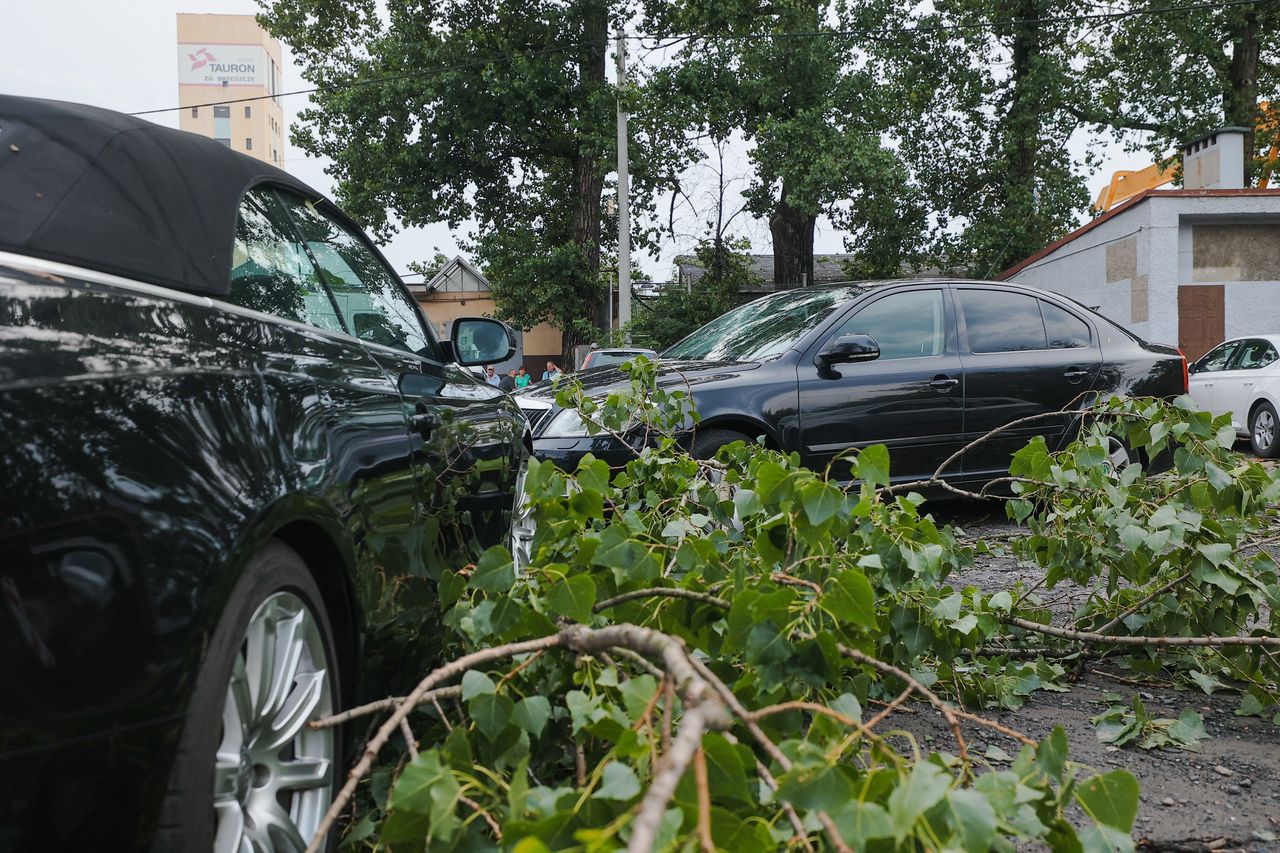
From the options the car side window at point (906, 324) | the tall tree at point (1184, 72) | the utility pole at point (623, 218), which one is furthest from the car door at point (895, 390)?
the tall tree at point (1184, 72)

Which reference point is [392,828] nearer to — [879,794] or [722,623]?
[879,794]

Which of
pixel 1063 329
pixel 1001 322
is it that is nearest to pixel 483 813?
pixel 1001 322

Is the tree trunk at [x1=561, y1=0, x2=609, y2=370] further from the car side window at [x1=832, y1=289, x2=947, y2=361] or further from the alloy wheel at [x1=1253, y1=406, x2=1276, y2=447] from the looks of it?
the car side window at [x1=832, y1=289, x2=947, y2=361]

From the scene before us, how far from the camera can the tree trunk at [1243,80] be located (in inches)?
1065

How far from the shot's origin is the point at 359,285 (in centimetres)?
301

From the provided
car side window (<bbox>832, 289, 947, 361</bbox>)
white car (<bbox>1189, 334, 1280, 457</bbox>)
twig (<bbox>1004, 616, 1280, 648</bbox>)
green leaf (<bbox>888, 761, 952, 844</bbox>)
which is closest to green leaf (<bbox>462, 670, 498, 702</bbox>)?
green leaf (<bbox>888, 761, 952, 844</bbox>)

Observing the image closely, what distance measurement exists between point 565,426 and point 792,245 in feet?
71.3

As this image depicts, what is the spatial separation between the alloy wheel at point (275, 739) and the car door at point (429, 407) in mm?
629

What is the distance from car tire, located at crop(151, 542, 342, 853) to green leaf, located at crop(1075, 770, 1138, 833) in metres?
1.25

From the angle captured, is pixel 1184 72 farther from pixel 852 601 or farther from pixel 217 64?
pixel 217 64

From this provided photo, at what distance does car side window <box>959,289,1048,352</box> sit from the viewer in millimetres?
7051

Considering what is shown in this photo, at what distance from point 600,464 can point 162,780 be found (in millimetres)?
1433

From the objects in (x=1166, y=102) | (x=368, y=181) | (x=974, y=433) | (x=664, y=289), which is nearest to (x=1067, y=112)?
(x=1166, y=102)

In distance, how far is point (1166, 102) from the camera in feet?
94.8
